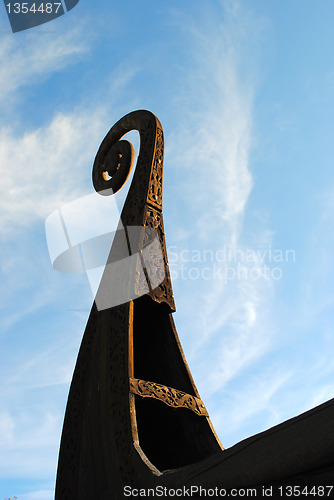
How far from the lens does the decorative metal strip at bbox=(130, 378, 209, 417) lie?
9.67 feet

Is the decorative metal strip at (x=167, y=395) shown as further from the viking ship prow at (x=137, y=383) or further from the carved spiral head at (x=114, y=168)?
the carved spiral head at (x=114, y=168)

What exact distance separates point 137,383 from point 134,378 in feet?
0.26

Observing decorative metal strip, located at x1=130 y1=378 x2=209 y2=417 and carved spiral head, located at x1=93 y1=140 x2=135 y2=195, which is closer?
decorative metal strip, located at x1=130 y1=378 x2=209 y2=417

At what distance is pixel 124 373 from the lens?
301cm

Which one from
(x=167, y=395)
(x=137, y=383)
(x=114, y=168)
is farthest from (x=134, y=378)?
(x=114, y=168)

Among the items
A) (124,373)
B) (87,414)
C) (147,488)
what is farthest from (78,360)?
(147,488)

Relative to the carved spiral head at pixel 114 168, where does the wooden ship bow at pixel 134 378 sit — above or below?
below

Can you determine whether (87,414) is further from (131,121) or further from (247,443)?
(131,121)

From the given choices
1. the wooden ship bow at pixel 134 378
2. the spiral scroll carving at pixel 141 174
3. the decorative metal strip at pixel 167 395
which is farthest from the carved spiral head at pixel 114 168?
the decorative metal strip at pixel 167 395

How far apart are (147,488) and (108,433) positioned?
577 mm

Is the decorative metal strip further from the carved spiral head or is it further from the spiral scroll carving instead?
the carved spiral head

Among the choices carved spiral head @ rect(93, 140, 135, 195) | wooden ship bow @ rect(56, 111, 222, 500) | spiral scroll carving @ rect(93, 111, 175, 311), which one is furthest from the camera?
carved spiral head @ rect(93, 140, 135, 195)

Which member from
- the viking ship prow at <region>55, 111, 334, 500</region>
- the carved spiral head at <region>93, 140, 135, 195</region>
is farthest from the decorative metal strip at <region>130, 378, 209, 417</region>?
the carved spiral head at <region>93, 140, 135, 195</region>

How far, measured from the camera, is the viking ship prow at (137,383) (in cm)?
267
